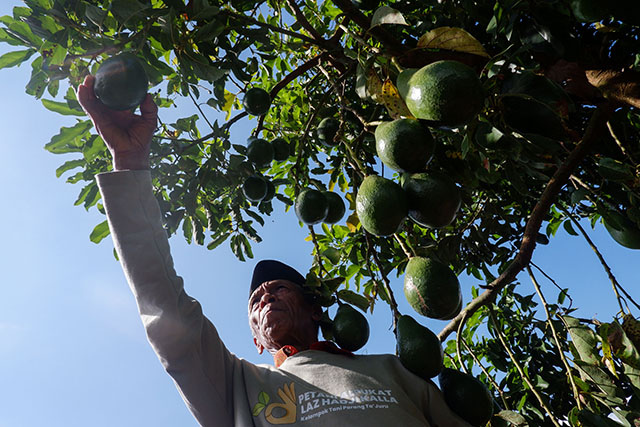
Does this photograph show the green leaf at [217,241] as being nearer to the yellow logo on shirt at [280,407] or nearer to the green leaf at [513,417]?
the yellow logo on shirt at [280,407]

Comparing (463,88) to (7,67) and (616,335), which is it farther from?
(7,67)

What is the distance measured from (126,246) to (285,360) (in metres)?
0.72

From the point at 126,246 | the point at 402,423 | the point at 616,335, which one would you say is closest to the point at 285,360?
the point at 402,423

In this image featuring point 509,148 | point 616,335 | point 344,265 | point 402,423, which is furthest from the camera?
point 344,265

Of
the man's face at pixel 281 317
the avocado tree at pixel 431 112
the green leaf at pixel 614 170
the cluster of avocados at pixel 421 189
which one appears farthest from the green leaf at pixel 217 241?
the green leaf at pixel 614 170

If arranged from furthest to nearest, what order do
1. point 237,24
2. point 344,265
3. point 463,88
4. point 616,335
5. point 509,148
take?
point 344,265 → point 237,24 → point 616,335 → point 509,148 → point 463,88

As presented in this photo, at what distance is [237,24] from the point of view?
1.71m

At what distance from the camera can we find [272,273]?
212cm

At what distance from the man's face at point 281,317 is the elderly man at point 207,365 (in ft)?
0.58

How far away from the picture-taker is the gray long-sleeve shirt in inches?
55.1

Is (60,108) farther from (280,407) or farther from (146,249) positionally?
(280,407)

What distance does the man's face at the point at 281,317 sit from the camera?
1.84m

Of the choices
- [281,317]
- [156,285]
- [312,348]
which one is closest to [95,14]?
[156,285]

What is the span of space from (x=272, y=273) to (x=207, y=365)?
0.67 metres
